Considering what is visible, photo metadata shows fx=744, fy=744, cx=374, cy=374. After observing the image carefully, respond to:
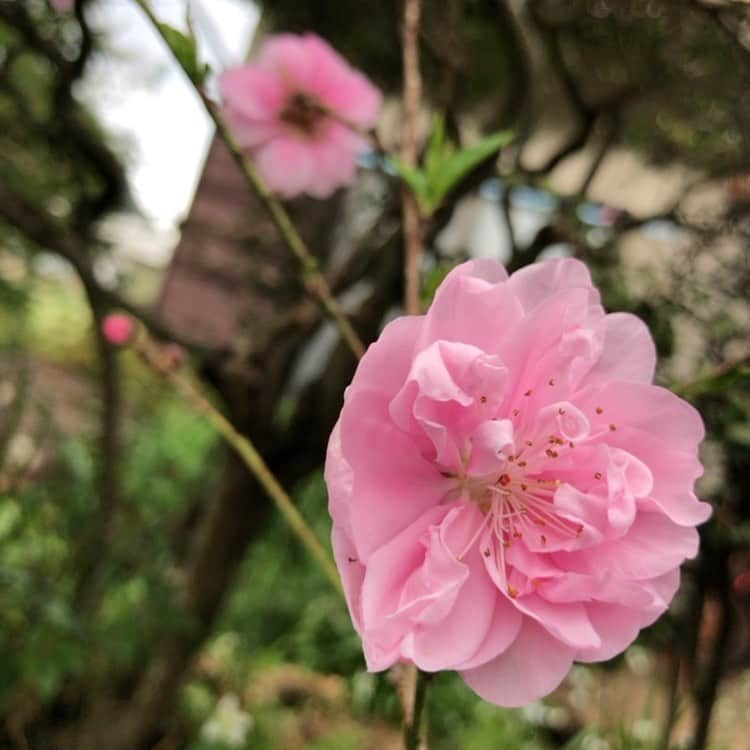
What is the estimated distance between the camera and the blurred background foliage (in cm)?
84

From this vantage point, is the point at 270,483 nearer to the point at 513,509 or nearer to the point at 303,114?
the point at 513,509

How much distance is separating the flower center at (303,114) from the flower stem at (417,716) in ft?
2.26

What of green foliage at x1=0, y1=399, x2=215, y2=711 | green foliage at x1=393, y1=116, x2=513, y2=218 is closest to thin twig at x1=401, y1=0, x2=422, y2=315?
green foliage at x1=393, y1=116, x2=513, y2=218

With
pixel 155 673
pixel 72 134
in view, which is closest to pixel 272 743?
pixel 155 673

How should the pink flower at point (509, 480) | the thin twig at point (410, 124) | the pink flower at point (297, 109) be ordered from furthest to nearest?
the pink flower at point (297, 109) < the thin twig at point (410, 124) < the pink flower at point (509, 480)

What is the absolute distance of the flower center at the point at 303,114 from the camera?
0.88m

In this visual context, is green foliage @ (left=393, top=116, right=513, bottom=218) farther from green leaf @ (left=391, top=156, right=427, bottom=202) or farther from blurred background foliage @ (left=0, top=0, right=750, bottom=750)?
blurred background foliage @ (left=0, top=0, right=750, bottom=750)

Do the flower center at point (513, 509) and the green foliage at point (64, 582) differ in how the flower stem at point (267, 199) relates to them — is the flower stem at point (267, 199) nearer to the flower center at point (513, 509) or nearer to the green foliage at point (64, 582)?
the flower center at point (513, 509)

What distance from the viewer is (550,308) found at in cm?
33

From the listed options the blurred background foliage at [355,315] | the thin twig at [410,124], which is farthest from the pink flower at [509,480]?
the thin twig at [410,124]

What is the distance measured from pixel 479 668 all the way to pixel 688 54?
904 millimetres

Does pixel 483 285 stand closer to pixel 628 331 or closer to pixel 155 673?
pixel 628 331

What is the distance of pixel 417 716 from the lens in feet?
1.11

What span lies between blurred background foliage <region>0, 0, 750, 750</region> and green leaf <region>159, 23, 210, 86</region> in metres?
0.19
